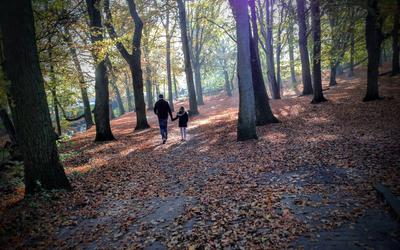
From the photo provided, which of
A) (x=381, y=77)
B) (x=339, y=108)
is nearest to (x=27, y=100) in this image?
(x=339, y=108)

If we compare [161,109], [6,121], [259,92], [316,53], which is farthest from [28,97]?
[316,53]

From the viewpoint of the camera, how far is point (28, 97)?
22.6 feet

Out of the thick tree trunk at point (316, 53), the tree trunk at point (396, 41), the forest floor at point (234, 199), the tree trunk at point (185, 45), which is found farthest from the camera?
the tree trunk at point (185, 45)

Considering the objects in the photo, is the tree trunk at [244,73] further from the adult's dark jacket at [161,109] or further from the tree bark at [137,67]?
the tree bark at [137,67]

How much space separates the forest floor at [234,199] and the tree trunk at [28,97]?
752mm

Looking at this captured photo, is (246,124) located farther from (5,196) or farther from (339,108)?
(5,196)

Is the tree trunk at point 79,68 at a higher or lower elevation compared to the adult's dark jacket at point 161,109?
higher

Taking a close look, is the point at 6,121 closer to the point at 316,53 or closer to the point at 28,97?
the point at 28,97

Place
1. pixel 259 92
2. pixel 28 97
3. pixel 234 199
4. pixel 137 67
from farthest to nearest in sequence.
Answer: pixel 137 67 < pixel 259 92 < pixel 28 97 < pixel 234 199

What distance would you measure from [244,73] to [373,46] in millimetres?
8893

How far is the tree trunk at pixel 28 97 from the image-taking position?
6.70m

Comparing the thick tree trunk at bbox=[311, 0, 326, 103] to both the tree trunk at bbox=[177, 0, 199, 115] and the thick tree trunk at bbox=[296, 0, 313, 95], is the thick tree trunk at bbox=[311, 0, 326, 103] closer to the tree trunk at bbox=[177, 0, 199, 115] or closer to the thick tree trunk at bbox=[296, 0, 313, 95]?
the thick tree trunk at bbox=[296, 0, 313, 95]

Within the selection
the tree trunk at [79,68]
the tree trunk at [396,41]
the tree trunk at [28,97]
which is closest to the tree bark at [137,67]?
the tree trunk at [79,68]

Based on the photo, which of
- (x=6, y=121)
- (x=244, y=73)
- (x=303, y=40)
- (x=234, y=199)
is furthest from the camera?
(x=303, y=40)
